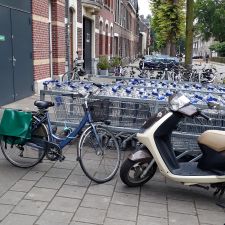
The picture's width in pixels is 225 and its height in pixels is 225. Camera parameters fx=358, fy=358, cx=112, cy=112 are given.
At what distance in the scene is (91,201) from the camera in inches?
150

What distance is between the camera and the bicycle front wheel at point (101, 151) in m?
4.32

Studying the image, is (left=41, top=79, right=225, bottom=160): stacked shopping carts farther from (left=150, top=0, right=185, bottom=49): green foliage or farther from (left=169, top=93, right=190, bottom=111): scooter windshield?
(left=150, top=0, right=185, bottom=49): green foliage

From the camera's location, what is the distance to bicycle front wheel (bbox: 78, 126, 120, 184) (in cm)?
432

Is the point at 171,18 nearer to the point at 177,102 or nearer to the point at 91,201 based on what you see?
the point at 177,102

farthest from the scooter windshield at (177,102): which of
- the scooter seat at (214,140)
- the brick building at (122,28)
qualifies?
the brick building at (122,28)

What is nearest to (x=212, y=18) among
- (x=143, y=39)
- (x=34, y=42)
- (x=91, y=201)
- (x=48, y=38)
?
(x=143, y=39)

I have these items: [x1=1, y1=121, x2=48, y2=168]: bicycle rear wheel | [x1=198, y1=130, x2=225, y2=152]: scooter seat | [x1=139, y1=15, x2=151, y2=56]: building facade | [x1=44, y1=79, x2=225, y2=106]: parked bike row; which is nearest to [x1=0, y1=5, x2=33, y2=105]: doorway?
[x1=44, y1=79, x2=225, y2=106]: parked bike row

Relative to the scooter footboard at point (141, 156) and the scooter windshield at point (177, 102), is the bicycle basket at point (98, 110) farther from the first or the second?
the scooter windshield at point (177, 102)

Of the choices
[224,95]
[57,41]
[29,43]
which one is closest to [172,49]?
[57,41]

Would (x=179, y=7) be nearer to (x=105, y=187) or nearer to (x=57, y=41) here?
(x=57, y=41)

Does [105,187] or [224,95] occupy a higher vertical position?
[224,95]

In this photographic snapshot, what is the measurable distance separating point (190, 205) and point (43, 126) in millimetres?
2006

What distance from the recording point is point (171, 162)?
403 centimetres

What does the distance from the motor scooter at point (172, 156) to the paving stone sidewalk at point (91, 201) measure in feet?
0.73
